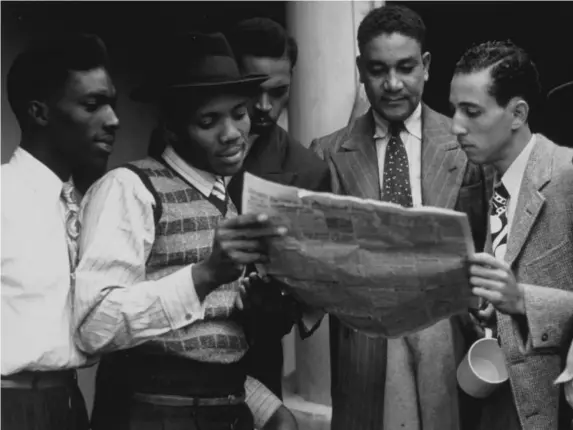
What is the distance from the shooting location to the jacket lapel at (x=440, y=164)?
13.6ft

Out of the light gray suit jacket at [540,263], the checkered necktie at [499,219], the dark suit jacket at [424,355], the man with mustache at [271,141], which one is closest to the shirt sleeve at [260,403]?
the man with mustache at [271,141]

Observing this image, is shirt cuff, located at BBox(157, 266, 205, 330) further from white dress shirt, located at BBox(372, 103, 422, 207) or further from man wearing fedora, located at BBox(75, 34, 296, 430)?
white dress shirt, located at BBox(372, 103, 422, 207)

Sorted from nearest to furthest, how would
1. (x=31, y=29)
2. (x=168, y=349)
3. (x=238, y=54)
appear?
(x=168, y=349), (x=238, y=54), (x=31, y=29)

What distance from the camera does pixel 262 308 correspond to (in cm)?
350

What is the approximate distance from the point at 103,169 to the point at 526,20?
14.2 feet

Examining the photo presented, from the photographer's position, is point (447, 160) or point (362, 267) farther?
point (447, 160)

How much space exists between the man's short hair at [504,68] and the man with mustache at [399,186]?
0.37m

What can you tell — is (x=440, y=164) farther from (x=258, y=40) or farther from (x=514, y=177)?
(x=258, y=40)

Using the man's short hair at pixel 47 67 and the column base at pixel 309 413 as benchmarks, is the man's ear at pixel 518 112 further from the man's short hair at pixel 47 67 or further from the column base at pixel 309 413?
the column base at pixel 309 413

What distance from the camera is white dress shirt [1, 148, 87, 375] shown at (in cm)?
344

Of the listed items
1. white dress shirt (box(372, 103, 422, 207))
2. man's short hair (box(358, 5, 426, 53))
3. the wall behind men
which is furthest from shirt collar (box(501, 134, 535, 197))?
the wall behind men

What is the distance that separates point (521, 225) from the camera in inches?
146

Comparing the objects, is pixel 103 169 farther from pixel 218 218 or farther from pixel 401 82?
pixel 401 82

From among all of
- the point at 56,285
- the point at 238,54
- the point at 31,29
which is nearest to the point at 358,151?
the point at 238,54
